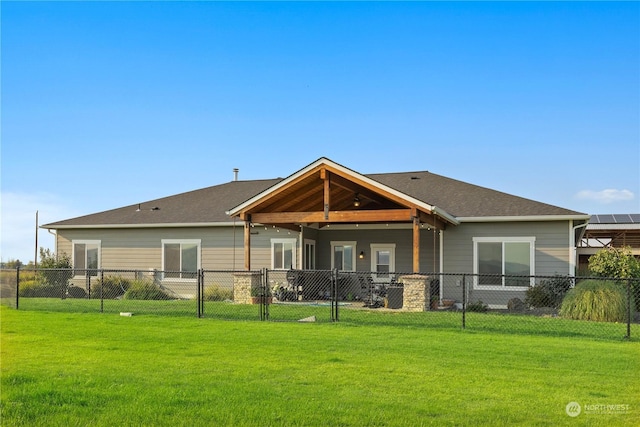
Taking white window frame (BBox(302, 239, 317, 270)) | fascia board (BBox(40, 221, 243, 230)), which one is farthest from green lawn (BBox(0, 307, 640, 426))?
fascia board (BBox(40, 221, 243, 230))

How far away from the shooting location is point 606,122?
16781 millimetres

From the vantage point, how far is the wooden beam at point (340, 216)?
1675cm

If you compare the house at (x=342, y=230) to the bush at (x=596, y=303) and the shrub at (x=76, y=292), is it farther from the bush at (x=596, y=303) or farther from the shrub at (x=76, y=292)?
the bush at (x=596, y=303)

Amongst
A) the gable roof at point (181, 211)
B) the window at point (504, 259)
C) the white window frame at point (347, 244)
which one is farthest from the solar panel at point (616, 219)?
the gable roof at point (181, 211)

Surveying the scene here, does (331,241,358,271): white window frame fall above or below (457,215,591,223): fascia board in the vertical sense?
below

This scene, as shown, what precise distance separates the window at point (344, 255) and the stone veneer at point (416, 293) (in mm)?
5652

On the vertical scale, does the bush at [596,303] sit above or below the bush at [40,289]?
above

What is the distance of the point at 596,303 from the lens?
45.9 ft

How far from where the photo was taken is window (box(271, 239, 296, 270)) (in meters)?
21.7

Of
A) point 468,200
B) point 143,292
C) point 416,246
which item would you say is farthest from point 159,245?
point 468,200

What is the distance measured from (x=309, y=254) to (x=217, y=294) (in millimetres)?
3831

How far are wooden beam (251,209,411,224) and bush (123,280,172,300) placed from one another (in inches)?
210

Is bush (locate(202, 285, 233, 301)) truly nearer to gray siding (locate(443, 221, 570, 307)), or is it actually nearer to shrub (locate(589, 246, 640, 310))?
gray siding (locate(443, 221, 570, 307))

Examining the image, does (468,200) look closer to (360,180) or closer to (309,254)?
(360,180)
